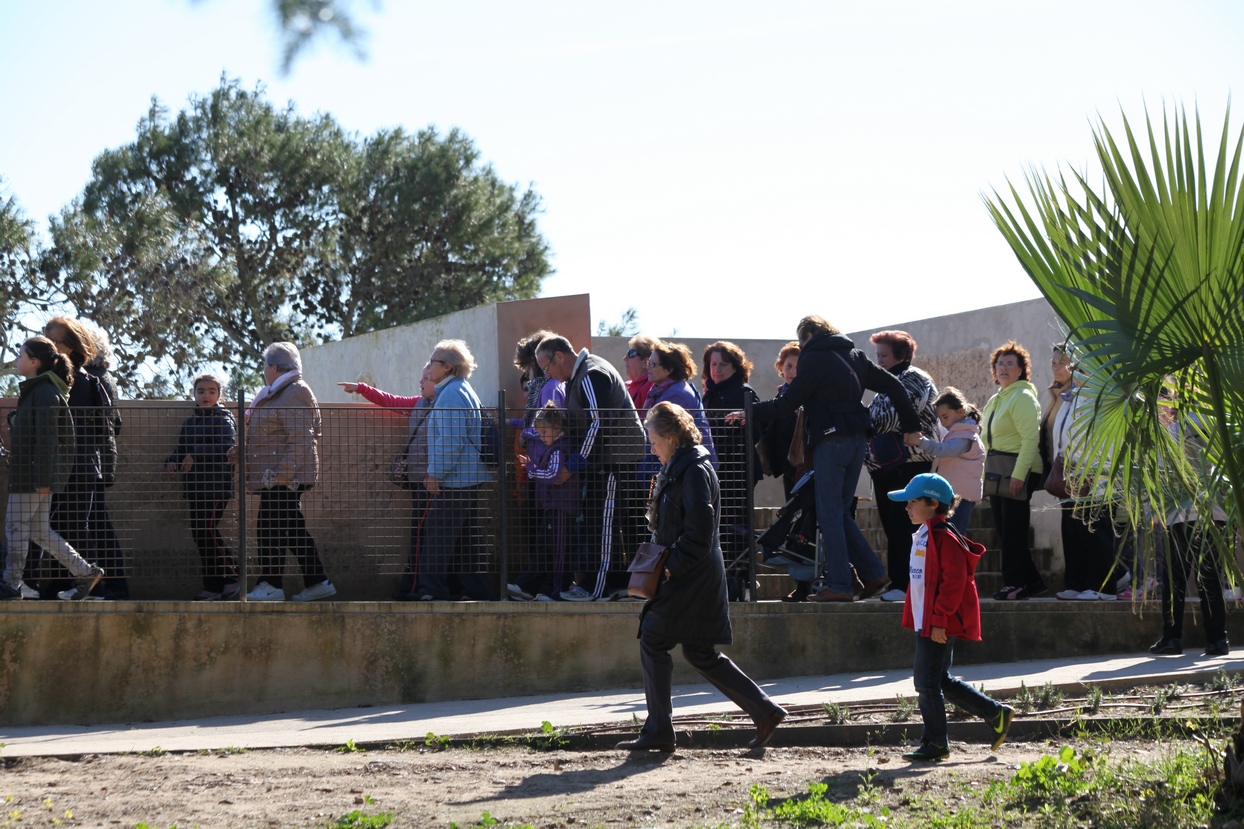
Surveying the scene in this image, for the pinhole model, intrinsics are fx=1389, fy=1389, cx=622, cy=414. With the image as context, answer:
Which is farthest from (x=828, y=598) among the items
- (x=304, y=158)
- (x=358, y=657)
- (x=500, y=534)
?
(x=304, y=158)

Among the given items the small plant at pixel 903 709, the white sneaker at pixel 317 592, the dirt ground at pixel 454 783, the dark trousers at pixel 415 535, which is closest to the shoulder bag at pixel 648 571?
the dirt ground at pixel 454 783

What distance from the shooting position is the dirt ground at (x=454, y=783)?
5395mm

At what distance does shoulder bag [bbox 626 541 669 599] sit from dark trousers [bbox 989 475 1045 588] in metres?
4.67

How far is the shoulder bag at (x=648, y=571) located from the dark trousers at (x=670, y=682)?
0.80 feet

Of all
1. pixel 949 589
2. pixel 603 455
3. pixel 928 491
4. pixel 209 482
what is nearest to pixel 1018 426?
pixel 603 455

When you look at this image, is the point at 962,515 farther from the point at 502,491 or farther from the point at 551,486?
the point at 502,491

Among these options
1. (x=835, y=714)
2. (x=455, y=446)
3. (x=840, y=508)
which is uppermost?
(x=455, y=446)

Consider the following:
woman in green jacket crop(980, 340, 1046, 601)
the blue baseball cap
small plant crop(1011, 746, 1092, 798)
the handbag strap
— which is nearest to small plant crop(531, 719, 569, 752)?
the blue baseball cap

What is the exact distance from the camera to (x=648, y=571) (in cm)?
666

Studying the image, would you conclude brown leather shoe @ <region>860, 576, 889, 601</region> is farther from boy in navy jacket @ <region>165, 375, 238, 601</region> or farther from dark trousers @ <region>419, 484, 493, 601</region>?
boy in navy jacket @ <region>165, 375, 238, 601</region>

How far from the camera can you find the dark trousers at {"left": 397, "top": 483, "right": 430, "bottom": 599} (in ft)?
31.6

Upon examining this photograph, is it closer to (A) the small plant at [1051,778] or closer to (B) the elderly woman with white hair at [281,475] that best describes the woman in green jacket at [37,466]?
(B) the elderly woman with white hair at [281,475]

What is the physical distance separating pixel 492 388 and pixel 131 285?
2070 centimetres

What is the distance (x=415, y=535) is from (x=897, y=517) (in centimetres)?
349
